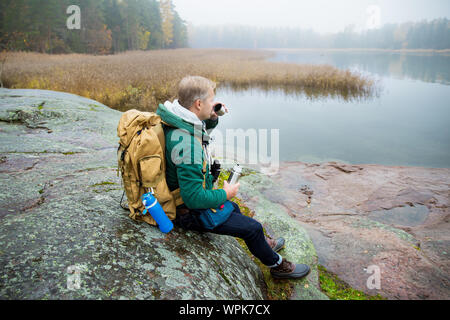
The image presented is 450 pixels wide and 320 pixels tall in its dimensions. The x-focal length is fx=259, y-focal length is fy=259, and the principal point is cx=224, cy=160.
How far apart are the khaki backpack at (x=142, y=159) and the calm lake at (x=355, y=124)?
19.7 feet

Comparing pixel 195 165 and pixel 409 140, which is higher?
pixel 195 165

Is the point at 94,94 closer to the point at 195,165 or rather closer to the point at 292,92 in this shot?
the point at 195,165

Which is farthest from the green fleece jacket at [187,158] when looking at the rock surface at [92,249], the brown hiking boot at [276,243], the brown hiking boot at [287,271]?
the brown hiking boot at [276,243]

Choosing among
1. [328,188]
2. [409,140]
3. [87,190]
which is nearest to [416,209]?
[328,188]

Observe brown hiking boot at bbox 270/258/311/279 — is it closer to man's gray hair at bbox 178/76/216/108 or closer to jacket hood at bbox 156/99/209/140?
jacket hood at bbox 156/99/209/140

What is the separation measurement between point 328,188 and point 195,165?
4.25 m

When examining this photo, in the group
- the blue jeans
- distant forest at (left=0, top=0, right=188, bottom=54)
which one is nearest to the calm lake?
the blue jeans

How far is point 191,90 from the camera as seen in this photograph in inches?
79.0

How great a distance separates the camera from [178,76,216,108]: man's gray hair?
6.58ft

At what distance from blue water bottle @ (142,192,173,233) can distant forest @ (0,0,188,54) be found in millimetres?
20219

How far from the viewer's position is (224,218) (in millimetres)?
2135

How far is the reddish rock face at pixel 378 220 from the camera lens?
266 centimetres

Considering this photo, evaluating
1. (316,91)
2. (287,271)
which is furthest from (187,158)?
(316,91)

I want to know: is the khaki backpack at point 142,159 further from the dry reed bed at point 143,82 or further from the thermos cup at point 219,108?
the dry reed bed at point 143,82
